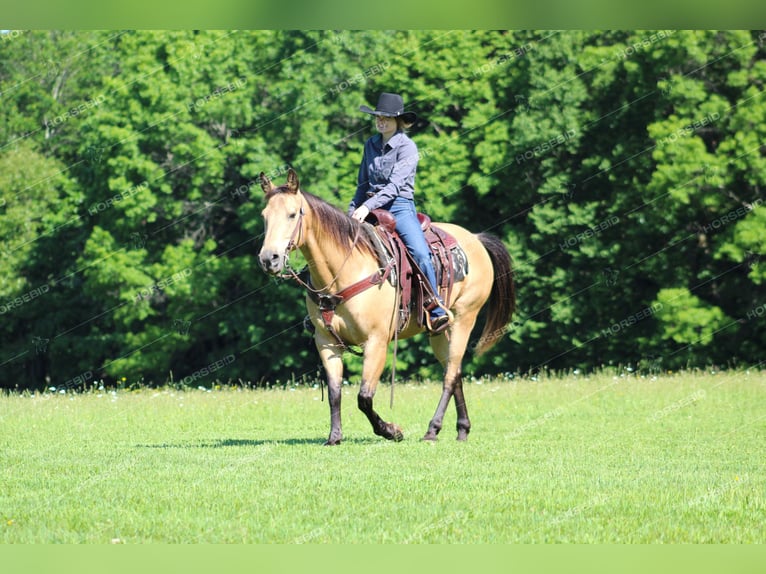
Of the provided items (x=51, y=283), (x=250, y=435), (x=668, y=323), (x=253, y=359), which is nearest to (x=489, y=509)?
(x=250, y=435)

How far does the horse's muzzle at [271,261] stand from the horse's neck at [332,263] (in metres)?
0.91

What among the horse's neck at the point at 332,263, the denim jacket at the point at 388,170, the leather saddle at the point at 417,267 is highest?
the denim jacket at the point at 388,170

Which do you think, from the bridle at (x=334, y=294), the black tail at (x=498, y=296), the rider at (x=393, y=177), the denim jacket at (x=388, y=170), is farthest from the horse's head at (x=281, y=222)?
the black tail at (x=498, y=296)

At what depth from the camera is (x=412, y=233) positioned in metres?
13.3

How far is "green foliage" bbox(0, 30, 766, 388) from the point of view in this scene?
118ft

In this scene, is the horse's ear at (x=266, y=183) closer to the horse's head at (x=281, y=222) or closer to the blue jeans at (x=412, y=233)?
the horse's head at (x=281, y=222)

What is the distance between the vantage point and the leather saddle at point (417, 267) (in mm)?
13062

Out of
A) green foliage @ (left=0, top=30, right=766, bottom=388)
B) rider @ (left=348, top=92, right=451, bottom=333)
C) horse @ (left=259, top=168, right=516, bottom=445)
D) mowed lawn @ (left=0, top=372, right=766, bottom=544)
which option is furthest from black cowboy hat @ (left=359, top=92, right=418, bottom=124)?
green foliage @ (left=0, top=30, right=766, bottom=388)

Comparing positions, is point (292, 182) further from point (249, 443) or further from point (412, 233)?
point (249, 443)

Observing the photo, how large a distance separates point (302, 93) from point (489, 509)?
32472mm

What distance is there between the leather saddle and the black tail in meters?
1.04

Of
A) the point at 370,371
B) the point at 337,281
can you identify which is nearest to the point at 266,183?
the point at 337,281

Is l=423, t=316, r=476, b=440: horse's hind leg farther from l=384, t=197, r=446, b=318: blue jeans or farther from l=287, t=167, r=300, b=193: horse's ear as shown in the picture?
l=287, t=167, r=300, b=193: horse's ear

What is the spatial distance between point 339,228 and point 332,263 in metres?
0.35
